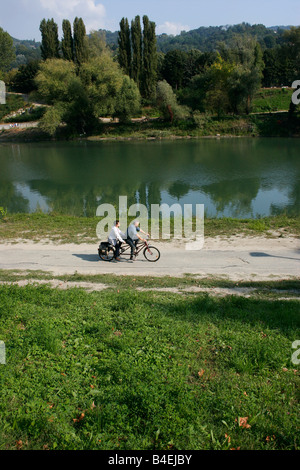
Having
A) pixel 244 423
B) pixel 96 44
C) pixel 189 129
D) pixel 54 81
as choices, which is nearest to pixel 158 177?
pixel 244 423

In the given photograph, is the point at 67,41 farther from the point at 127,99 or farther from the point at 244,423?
the point at 244,423

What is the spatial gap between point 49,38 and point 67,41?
489cm

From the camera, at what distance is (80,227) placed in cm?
1834

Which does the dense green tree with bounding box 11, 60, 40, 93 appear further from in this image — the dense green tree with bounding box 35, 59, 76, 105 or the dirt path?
the dirt path

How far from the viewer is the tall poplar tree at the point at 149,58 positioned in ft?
223

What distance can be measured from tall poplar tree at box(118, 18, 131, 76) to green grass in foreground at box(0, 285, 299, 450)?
68577 millimetres

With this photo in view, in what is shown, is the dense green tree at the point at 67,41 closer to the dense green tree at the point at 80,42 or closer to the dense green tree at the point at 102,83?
the dense green tree at the point at 80,42

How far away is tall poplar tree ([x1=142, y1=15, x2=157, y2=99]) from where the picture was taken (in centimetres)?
6806

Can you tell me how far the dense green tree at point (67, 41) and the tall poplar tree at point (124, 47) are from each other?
383 inches

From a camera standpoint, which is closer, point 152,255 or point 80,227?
point 152,255

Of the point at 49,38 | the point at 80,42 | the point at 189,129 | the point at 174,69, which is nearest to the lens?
the point at 189,129

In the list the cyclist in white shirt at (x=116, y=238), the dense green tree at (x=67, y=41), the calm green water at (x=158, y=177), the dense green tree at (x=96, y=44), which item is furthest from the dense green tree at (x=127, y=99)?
the cyclist in white shirt at (x=116, y=238)
